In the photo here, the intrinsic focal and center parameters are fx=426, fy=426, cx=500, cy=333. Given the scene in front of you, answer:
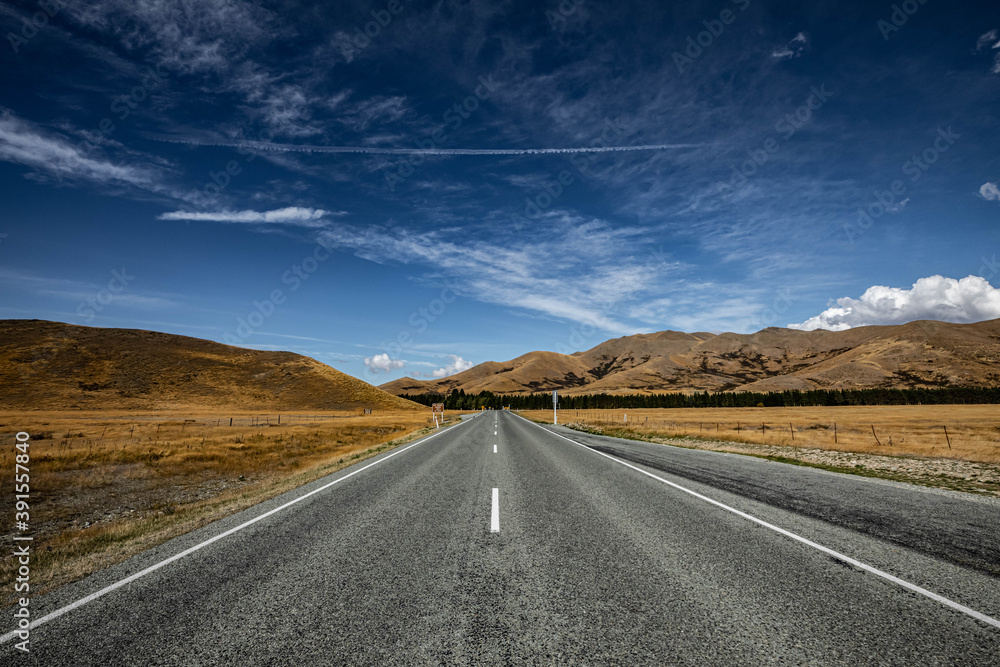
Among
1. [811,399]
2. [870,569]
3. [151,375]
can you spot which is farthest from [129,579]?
[811,399]

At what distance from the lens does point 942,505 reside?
26.8ft

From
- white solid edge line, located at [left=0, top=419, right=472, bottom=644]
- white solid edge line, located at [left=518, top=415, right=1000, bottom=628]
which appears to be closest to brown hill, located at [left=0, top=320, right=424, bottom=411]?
white solid edge line, located at [left=0, top=419, right=472, bottom=644]

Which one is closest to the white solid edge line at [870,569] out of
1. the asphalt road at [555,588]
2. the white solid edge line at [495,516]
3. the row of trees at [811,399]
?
the asphalt road at [555,588]

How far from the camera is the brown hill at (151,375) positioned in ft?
279

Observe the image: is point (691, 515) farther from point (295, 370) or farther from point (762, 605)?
point (295, 370)

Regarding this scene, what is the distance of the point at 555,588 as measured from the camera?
442 centimetres

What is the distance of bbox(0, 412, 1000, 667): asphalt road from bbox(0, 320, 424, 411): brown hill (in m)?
100

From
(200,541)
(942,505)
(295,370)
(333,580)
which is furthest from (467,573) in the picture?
(295,370)

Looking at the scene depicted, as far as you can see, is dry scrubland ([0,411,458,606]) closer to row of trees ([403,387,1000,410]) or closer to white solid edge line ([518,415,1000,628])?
white solid edge line ([518,415,1000,628])

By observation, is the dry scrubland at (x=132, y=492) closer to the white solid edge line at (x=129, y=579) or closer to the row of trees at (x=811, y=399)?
the white solid edge line at (x=129, y=579)

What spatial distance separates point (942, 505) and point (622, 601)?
8403 millimetres

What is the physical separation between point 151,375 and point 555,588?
12333cm

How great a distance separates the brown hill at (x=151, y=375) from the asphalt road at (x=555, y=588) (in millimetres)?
100423

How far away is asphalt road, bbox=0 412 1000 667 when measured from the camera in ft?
10.8
